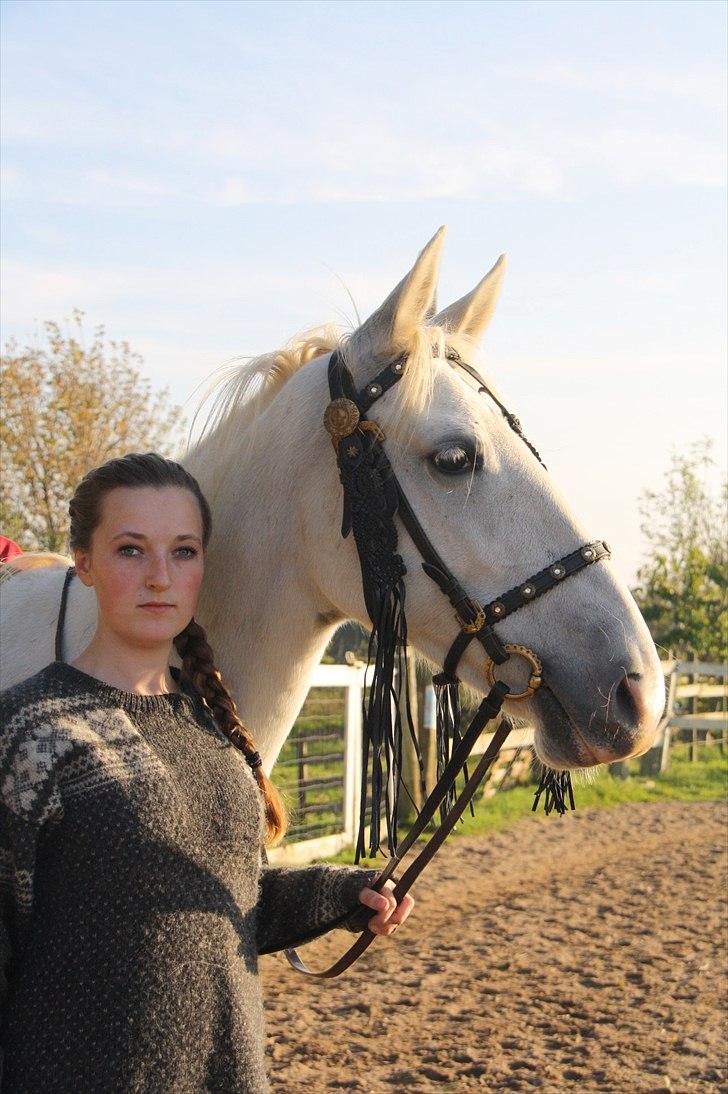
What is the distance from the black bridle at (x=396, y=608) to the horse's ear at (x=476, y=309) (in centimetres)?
20

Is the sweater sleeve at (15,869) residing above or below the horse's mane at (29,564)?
below

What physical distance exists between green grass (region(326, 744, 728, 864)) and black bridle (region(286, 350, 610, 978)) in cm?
499

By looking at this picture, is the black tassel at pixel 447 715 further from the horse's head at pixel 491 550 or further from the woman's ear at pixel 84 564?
the woman's ear at pixel 84 564

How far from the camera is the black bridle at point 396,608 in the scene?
6.58ft

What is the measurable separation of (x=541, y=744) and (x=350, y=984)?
3.47 meters

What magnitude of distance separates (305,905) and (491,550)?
0.76 metres

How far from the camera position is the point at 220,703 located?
1.89m

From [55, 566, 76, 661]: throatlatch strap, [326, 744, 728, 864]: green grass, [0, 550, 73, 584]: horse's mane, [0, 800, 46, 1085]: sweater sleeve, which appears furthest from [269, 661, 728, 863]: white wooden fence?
[0, 800, 46, 1085]: sweater sleeve

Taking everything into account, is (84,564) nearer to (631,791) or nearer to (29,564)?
(29,564)

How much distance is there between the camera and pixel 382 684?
7.32ft

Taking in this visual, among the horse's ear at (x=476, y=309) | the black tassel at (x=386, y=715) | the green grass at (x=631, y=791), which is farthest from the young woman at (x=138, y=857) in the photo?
the green grass at (x=631, y=791)

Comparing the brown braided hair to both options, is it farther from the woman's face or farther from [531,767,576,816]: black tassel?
[531,767,576,816]: black tassel

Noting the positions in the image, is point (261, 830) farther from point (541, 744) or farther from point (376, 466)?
point (376, 466)

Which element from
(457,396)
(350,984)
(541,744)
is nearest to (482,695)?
(541,744)
